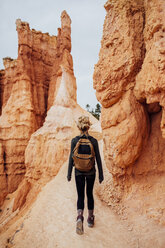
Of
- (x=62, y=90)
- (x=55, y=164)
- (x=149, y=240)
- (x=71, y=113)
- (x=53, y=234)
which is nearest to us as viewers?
(x=149, y=240)

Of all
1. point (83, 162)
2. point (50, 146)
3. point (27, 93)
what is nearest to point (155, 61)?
point (83, 162)

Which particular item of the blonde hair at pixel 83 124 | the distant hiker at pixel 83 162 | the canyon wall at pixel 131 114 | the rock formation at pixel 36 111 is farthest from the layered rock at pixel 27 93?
the distant hiker at pixel 83 162

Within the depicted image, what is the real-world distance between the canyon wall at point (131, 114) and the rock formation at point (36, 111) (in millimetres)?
6177

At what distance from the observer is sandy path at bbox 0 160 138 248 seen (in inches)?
118

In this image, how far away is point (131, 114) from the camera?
3750mm

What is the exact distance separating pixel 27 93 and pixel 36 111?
66.2 inches

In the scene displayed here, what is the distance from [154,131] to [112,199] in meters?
2.05

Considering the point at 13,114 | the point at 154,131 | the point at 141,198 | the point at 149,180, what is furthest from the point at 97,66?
the point at 13,114

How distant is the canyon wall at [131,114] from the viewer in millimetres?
3668

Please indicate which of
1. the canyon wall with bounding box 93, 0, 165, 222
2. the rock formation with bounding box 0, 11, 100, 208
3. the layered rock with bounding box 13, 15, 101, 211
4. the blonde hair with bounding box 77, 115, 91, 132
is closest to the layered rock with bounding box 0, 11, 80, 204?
the rock formation with bounding box 0, 11, 100, 208

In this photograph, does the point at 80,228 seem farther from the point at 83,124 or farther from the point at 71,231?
the point at 83,124

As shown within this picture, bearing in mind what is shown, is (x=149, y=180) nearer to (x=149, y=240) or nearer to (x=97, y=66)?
(x=149, y=240)

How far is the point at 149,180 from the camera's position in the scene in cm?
381

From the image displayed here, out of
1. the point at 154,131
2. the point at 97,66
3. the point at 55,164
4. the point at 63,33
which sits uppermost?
the point at 63,33
